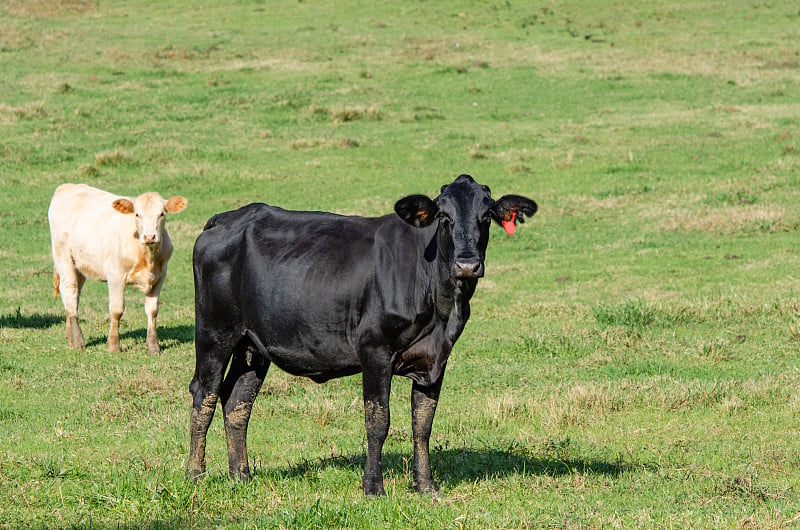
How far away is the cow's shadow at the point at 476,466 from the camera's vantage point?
7.59m

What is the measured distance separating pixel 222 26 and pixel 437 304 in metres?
37.2

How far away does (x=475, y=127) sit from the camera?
1086 inches

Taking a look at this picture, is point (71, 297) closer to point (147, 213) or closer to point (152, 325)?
point (152, 325)

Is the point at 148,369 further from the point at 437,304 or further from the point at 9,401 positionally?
the point at 437,304

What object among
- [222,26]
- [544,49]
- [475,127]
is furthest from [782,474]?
[222,26]

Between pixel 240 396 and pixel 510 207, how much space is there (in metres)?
2.70

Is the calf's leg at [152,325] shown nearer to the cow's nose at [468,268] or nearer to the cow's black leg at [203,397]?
the cow's black leg at [203,397]

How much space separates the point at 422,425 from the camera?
7371 millimetres

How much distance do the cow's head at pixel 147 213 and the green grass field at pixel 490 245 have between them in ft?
4.88

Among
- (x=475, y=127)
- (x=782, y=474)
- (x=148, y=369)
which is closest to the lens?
(x=782, y=474)

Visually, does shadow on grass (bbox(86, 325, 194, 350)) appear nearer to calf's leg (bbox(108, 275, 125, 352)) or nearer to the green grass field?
the green grass field

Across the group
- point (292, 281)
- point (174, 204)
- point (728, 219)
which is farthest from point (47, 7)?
point (292, 281)

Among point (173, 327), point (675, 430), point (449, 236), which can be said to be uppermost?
point (449, 236)

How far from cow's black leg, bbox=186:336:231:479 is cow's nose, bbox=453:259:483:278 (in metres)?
2.29
